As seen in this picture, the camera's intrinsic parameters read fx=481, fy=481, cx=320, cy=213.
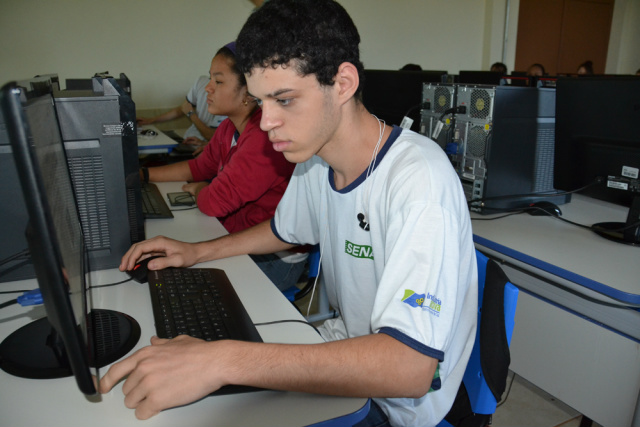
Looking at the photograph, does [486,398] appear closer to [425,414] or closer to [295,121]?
[425,414]

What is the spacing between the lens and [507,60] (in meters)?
6.36

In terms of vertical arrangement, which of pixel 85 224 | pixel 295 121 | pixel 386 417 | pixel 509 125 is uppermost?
pixel 295 121

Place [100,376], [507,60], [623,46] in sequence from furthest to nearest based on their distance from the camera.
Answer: [623,46], [507,60], [100,376]

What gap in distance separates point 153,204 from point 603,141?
155 centimetres

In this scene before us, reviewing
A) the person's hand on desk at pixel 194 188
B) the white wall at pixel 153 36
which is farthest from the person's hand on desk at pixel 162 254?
the white wall at pixel 153 36

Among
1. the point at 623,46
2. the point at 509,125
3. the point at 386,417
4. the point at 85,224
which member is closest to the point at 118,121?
the point at 85,224

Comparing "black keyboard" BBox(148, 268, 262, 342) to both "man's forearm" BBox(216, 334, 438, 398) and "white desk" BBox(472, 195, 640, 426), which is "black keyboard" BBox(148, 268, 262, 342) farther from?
"white desk" BBox(472, 195, 640, 426)

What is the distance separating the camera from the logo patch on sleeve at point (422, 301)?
758 millimetres

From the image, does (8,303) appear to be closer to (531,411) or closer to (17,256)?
(17,256)

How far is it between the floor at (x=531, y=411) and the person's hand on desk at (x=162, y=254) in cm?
127

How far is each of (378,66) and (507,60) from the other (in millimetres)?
1858

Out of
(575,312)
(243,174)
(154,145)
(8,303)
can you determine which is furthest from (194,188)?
(575,312)

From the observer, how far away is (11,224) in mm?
1100

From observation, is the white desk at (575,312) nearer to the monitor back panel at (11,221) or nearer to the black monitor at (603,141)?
the black monitor at (603,141)
